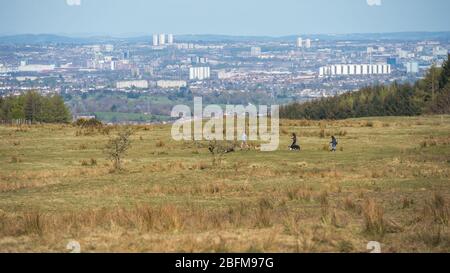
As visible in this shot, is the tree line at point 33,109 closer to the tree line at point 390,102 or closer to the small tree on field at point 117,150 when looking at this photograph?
the tree line at point 390,102

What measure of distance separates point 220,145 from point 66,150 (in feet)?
25.8

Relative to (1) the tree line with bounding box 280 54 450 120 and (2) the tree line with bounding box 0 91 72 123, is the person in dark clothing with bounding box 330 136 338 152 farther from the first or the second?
(2) the tree line with bounding box 0 91 72 123

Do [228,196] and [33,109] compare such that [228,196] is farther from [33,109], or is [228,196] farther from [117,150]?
[33,109]

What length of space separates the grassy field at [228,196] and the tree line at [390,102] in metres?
44.6

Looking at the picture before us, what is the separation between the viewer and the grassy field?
44.0 ft

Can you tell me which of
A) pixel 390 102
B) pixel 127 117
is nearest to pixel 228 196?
pixel 390 102

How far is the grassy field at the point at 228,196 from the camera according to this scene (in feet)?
44.0

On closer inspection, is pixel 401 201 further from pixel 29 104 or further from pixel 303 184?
pixel 29 104

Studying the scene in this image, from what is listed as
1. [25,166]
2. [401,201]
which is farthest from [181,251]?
[25,166]

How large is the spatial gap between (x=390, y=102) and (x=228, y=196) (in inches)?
3408

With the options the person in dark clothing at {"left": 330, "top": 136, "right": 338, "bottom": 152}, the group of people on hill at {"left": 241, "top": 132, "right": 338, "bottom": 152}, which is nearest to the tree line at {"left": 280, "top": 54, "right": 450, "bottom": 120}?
the group of people on hill at {"left": 241, "top": 132, "right": 338, "bottom": 152}

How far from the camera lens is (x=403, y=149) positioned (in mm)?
37531

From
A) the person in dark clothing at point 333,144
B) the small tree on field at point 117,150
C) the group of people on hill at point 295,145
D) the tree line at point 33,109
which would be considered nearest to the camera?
the small tree on field at point 117,150

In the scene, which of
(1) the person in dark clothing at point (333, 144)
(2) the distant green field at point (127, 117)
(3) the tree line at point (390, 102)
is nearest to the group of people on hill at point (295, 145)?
(1) the person in dark clothing at point (333, 144)
